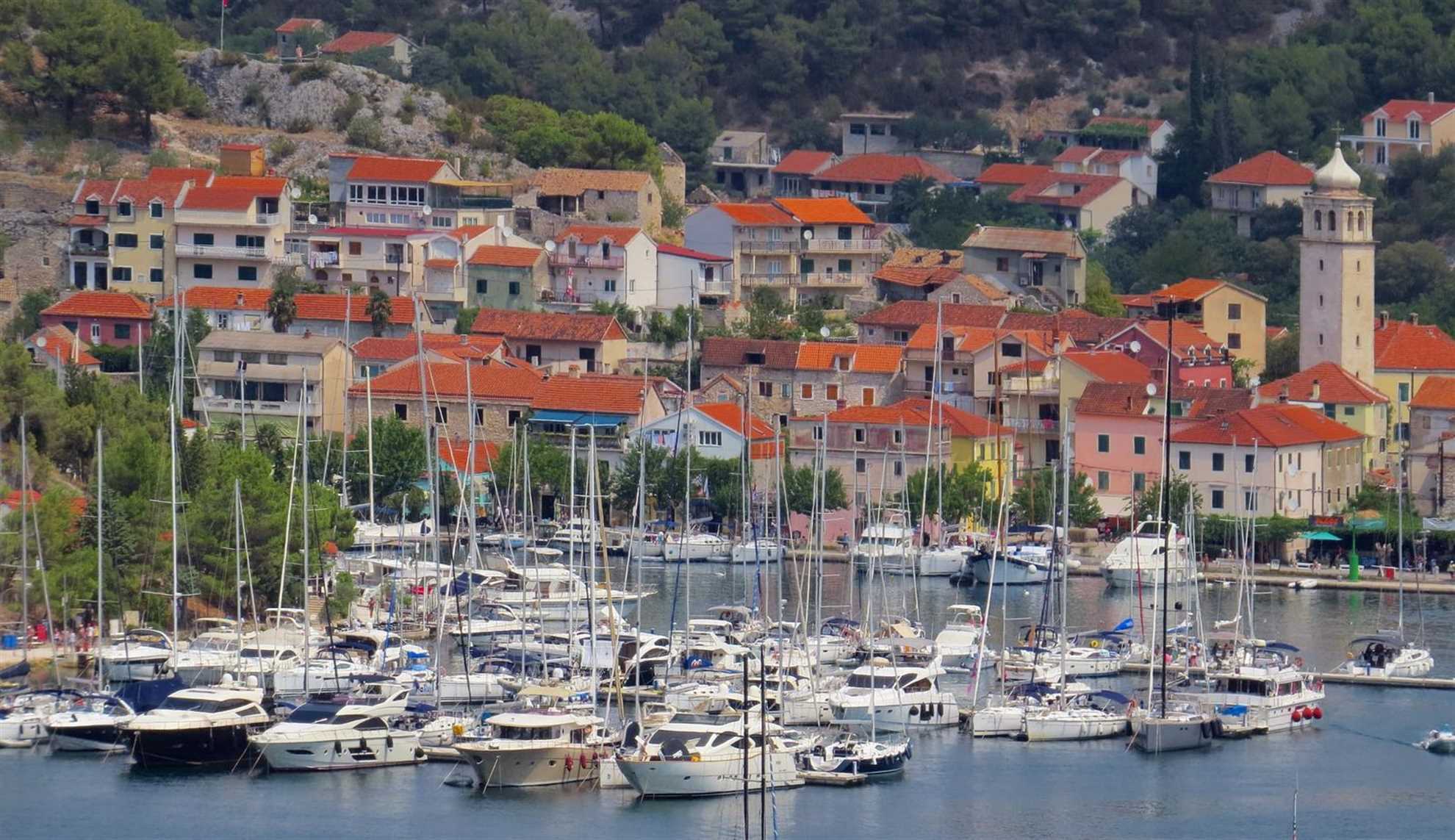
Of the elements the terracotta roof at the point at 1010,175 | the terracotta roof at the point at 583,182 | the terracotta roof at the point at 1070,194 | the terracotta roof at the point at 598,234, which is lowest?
the terracotta roof at the point at 598,234

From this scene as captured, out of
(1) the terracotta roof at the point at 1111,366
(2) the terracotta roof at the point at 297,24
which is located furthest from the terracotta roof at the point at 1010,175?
(1) the terracotta roof at the point at 1111,366

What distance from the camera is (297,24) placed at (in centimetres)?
10381

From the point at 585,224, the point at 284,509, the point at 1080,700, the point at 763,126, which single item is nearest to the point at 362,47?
the point at 763,126

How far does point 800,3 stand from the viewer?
10606 cm

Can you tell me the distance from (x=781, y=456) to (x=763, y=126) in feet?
124

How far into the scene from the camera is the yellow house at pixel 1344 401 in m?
70.1

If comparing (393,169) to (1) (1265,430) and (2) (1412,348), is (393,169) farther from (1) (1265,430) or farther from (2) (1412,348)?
(1) (1265,430)

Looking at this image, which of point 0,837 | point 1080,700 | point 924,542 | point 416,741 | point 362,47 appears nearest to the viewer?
point 0,837

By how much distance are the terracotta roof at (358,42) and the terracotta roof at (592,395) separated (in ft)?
94.6

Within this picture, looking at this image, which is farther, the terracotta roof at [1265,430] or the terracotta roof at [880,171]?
the terracotta roof at [880,171]

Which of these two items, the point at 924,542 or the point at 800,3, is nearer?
the point at 924,542

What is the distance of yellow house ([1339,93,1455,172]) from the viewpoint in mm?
90062

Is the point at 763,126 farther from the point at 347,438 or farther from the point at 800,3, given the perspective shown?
the point at 347,438

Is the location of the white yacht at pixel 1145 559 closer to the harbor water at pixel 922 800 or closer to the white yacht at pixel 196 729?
the harbor water at pixel 922 800
